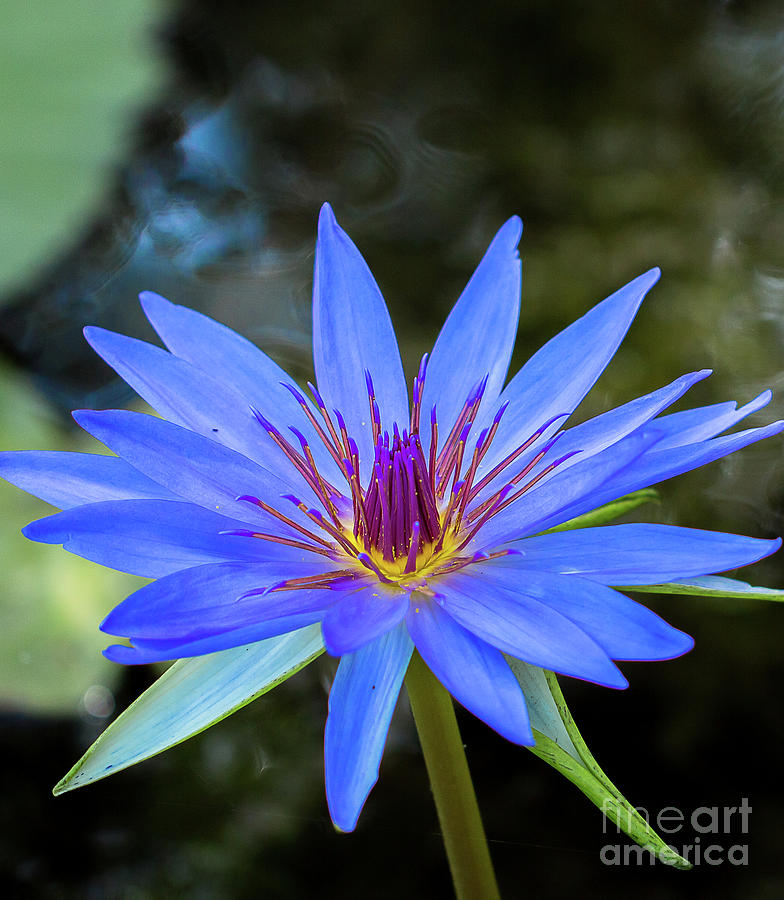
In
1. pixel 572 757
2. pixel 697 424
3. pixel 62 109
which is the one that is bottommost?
pixel 572 757

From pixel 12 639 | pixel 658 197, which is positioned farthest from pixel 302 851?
pixel 658 197

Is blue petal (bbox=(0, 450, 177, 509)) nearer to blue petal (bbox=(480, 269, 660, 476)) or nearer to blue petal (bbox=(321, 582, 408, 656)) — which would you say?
blue petal (bbox=(321, 582, 408, 656))

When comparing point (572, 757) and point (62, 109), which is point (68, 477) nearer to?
point (572, 757)

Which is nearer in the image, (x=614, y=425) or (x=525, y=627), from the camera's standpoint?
(x=525, y=627)

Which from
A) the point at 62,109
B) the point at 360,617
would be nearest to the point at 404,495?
the point at 360,617

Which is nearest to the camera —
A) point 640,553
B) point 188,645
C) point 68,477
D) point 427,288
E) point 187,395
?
point 188,645

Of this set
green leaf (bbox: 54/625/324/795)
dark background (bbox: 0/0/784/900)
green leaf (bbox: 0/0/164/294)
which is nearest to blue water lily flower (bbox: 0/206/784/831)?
green leaf (bbox: 54/625/324/795)

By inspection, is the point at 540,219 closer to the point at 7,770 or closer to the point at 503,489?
the point at 503,489

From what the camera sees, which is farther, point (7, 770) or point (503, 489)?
point (7, 770)
